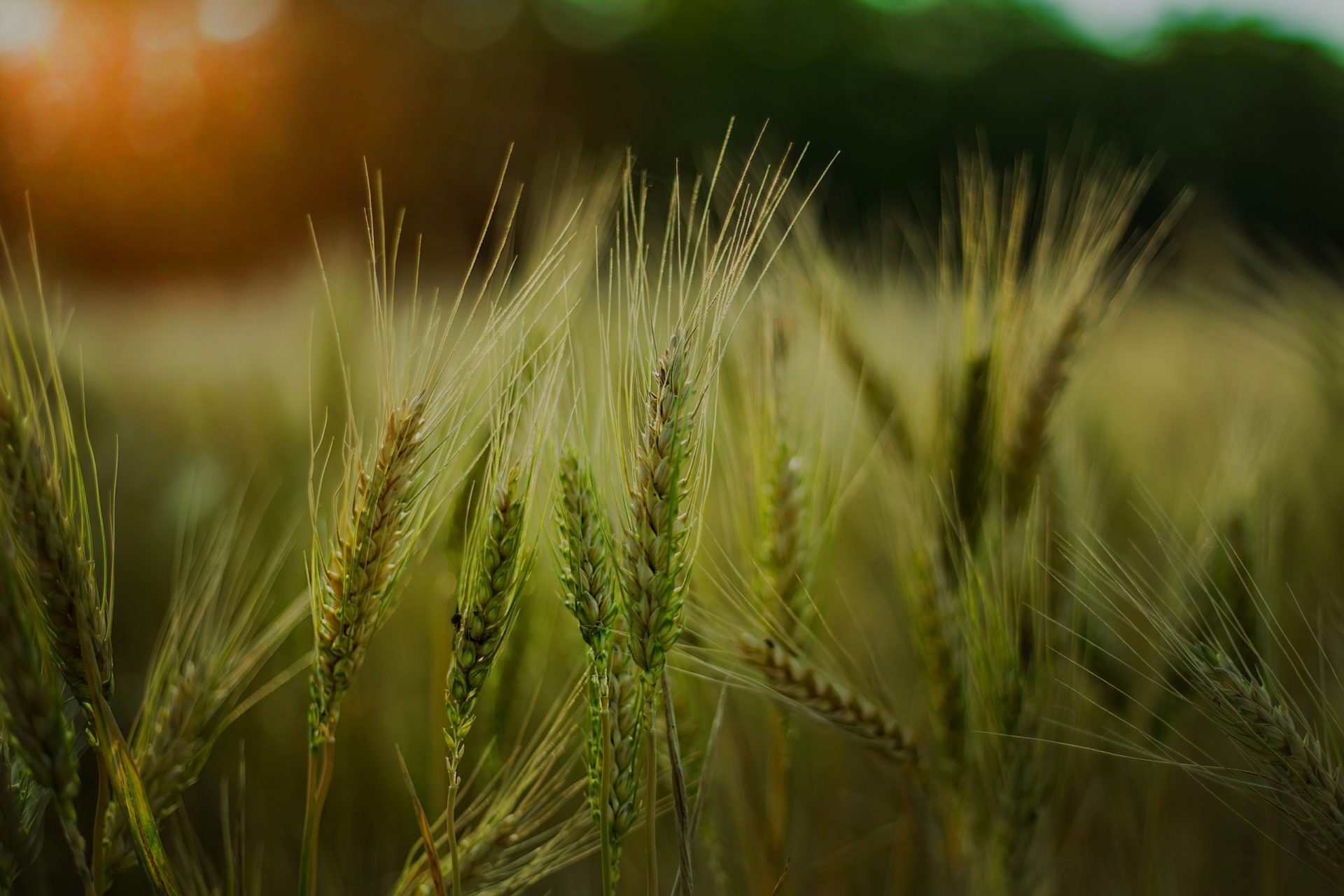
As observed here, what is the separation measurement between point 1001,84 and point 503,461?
10.8m

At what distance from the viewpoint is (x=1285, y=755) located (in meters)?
0.66

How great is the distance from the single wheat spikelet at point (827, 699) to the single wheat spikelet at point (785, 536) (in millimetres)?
64

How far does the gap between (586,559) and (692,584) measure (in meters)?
0.26

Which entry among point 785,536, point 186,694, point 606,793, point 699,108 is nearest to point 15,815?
point 186,694

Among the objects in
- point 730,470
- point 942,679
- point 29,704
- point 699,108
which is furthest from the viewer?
point 699,108

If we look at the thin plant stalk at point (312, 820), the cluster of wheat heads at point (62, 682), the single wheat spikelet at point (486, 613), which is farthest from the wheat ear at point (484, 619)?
the cluster of wheat heads at point (62, 682)

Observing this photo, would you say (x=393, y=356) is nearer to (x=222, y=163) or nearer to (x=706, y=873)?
(x=706, y=873)

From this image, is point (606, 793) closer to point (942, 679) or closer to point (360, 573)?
point (360, 573)

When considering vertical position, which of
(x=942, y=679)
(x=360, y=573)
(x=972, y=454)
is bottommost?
(x=942, y=679)

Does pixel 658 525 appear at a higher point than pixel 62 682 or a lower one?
higher

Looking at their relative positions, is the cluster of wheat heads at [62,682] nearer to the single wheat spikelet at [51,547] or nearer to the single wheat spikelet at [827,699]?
the single wheat spikelet at [51,547]

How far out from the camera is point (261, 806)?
1285mm

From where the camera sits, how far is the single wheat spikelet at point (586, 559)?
2.02ft

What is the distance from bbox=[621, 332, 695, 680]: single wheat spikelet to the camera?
0.60 metres
